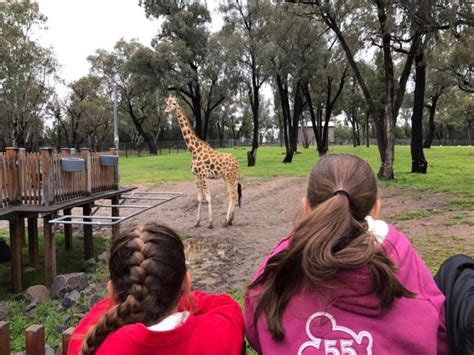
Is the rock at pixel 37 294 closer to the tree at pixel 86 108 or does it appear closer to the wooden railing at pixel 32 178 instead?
the wooden railing at pixel 32 178

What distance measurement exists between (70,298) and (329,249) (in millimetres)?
5753

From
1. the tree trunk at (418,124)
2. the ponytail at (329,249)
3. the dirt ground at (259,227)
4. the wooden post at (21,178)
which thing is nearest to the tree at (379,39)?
the tree trunk at (418,124)

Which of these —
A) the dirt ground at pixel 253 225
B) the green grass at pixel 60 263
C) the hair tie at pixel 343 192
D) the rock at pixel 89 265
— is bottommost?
the green grass at pixel 60 263

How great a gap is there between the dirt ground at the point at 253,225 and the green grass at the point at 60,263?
1.99 m

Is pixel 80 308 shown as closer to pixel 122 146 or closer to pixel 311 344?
pixel 311 344

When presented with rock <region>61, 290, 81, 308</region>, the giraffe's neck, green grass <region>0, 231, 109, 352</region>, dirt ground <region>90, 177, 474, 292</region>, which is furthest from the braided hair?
the giraffe's neck

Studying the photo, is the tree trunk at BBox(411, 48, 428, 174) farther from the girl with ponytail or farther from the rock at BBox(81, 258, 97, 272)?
the girl with ponytail

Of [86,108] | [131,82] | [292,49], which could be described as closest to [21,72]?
[131,82]

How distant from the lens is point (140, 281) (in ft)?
5.47

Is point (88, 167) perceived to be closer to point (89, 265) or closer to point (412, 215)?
point (89, 265)

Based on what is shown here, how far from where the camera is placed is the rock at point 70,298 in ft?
21.1

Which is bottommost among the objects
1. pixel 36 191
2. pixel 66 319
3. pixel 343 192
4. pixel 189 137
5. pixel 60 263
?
pixel 60 263

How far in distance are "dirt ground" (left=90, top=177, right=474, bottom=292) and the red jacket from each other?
3.09 metres

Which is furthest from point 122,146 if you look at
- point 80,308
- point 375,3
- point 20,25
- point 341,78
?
point 80,308
